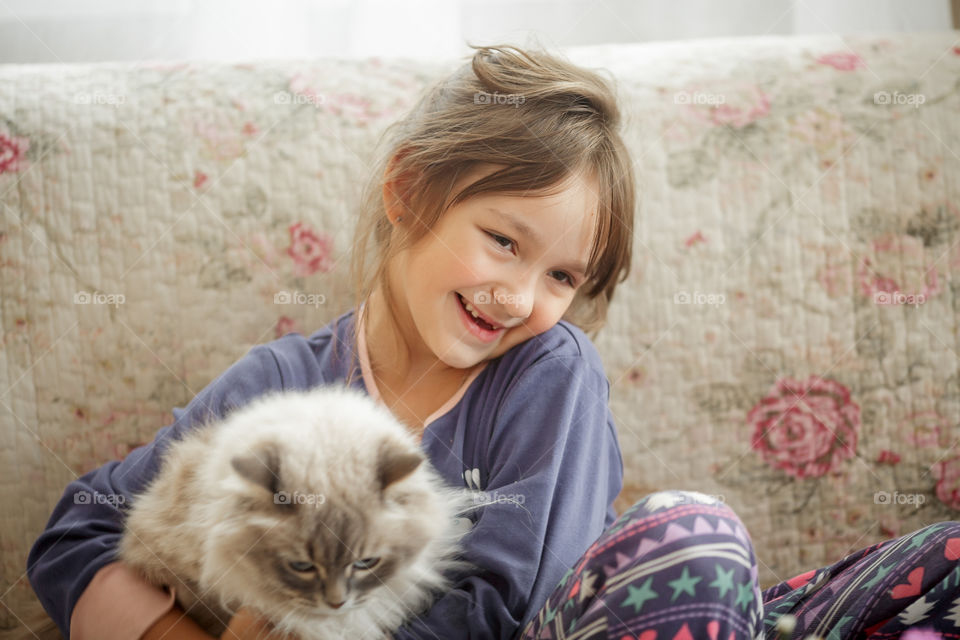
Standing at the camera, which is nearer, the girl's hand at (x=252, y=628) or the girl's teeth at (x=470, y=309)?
the girl's hand at (x=252, y=628)

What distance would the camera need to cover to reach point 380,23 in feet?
5.97

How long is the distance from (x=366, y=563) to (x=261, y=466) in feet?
0.58

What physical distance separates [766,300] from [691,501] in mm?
685

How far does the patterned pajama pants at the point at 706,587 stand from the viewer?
0.80 metres

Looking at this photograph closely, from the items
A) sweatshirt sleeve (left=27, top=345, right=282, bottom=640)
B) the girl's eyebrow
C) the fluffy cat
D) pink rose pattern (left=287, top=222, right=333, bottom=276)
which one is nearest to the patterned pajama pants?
the fluffy cat

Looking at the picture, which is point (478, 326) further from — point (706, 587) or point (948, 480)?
point (948, 480)

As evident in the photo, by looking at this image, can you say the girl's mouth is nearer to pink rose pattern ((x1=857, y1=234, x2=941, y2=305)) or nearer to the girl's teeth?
the girl's teeth

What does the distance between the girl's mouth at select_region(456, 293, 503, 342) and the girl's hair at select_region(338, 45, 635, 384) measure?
134mm

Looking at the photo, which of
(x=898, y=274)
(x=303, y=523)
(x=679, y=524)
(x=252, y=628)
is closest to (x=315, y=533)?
(x=303, y=523)

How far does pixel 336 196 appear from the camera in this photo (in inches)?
55.1

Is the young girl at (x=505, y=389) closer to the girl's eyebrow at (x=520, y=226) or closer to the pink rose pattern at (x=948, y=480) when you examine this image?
the girl's eyebrow at (x=520, y=226)

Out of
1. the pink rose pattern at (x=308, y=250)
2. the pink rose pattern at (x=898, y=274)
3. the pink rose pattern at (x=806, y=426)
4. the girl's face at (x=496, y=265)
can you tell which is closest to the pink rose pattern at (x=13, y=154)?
the pink rose pattern at (x=308, y=250)

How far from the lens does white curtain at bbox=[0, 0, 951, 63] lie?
1.78 meters

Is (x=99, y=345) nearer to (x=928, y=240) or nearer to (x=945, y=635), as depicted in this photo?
(x=945, y=635)
